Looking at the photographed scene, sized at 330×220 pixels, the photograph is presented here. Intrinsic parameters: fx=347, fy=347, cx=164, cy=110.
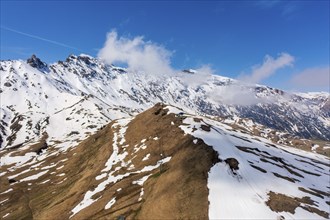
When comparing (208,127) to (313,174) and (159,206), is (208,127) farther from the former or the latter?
(159,206)

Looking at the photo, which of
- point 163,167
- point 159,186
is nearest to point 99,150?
point 163,167

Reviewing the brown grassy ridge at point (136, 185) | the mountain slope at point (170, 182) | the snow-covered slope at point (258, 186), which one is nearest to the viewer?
the snow-covered slope at point (258, 186)

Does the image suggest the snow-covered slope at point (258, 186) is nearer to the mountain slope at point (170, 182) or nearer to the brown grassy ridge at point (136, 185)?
the mountain slope at point (170, 182)

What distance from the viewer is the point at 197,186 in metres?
81.8

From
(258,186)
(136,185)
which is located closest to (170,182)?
(136,185)

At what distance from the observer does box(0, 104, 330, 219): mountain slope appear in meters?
75.4

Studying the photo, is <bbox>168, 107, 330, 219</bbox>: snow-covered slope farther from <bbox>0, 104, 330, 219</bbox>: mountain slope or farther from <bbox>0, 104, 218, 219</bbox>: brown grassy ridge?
<bbox>0, 104, 218, 219</bbox>: brown grassy ridge

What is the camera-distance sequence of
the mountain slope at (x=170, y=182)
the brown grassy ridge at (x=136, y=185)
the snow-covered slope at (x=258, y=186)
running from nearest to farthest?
the snow-covered slope at (x=258, y=186), the mountain slope at (x=170, y=182), the brown grassy ridge at (x=136, y=185)

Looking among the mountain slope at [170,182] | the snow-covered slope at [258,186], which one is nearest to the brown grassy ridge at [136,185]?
the mountain slope at [170,182]

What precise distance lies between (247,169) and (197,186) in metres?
19.3

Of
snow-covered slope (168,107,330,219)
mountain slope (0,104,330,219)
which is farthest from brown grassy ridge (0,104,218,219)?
snow-covered slope (168,107,330,219)

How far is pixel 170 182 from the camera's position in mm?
85062

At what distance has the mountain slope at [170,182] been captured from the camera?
75375mm

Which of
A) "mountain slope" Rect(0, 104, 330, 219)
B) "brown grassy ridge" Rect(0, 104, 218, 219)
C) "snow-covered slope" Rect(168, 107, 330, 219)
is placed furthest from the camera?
"brown grassy ridge" Rect(0, 104, 218, 219)
